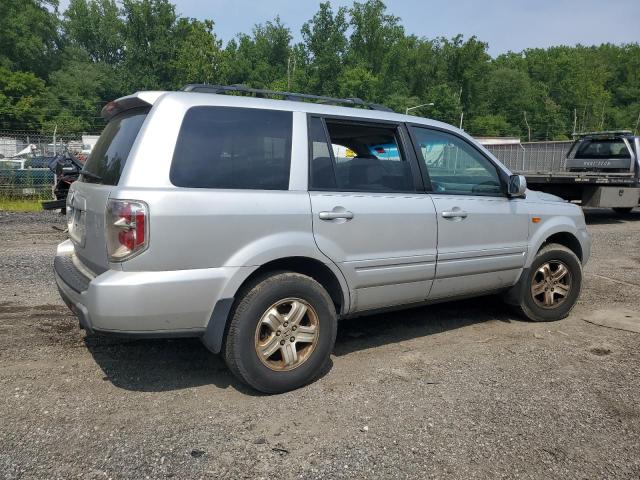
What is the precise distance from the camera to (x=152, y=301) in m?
3.07

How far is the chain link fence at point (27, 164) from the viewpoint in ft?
50.3

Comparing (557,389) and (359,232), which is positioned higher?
(359,232)

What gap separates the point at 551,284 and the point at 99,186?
4029 millimetres

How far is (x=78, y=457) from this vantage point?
2.77 m

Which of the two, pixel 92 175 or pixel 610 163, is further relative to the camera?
pixel 610 163

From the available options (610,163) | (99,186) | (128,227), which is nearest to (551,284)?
(128,227)

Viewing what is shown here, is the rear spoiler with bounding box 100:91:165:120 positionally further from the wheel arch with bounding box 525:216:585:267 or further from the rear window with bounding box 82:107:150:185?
the wheel arch with bounding box 525:216:585:267

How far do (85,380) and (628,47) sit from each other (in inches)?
4290

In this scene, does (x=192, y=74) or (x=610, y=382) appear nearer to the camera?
(x=610, y=382)

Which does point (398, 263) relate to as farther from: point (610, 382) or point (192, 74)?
point (192, 74)

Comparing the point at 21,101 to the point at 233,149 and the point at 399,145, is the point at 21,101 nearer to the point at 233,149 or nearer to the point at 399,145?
the point at 399,145

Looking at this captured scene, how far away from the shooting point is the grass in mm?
13961

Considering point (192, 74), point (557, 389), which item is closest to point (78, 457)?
point (557, 389)

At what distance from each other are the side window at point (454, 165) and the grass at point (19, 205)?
1252 cm
